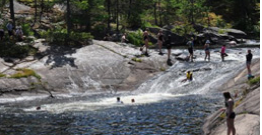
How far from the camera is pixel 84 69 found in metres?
32.7

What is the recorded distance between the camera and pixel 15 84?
29516 millimetres

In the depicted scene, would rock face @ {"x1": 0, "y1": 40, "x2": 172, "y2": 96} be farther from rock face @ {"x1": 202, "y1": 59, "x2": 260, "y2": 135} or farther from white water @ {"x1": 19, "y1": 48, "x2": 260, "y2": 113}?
rock face @ {"x1": 202, "y1": 59, "x2": 260, "y2": 135}

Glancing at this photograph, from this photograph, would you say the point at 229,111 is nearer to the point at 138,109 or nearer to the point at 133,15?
the point at 138,109

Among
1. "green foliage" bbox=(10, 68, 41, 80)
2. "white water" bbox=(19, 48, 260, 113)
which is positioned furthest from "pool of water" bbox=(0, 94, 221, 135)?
"green foliage" bbox=(10, 68, 41, 80)

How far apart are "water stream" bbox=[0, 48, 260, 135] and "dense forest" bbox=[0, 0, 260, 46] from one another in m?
10.7

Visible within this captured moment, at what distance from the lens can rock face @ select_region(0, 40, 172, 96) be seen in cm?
3031

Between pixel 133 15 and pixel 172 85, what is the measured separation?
27.6m

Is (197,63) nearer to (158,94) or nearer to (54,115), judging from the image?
(158,94)

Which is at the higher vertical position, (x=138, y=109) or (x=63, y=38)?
(x=63, y=38)

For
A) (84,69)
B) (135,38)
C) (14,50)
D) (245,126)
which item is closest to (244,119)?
(245,126)

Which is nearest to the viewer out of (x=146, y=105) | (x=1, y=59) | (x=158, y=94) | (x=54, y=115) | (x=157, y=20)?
(x=54, y=115)

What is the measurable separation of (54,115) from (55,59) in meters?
12.0

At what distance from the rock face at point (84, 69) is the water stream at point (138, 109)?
0.63 meters

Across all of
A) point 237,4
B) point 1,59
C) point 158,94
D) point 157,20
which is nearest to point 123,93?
point 158,94
